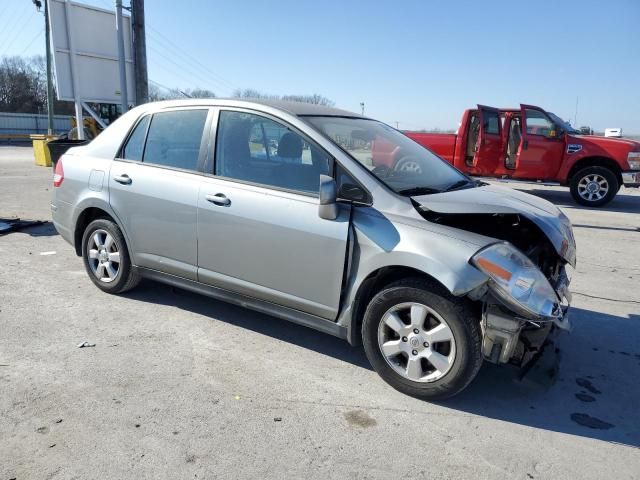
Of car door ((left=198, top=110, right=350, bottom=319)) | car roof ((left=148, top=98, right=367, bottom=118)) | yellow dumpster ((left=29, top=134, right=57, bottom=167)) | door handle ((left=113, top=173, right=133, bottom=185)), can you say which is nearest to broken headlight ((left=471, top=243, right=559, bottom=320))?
car door ((left=198, top=110, right=350, bottom=319))

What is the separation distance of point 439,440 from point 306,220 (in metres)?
1.57

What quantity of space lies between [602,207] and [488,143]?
115 inches

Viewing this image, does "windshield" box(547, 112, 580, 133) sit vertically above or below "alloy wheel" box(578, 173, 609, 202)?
above

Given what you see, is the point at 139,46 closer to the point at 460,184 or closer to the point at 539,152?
the point at 460,184

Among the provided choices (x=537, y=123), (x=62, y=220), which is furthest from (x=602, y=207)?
(x=62, y=220)

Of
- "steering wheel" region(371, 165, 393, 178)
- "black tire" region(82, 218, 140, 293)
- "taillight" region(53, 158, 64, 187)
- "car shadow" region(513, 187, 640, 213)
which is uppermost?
"steering wheel" region(371, 165, 393, 178)

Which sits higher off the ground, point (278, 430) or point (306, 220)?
point (306, 220)

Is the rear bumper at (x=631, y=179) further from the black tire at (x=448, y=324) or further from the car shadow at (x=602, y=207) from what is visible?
the black tire at (x=448, y=324)

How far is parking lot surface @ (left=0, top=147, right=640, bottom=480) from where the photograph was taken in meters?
2.57

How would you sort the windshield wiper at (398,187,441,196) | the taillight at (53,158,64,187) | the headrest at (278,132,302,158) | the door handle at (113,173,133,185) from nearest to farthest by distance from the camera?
1. the windshield wiper at (398,187,441,196)
2. the headrest at (278,132,302,158)
3. the door handle at (113,173,133,185)
4. the taillight at (53,158,64,187)

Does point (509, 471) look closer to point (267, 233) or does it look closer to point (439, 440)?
point (439, 440)

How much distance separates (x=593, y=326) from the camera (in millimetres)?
4434

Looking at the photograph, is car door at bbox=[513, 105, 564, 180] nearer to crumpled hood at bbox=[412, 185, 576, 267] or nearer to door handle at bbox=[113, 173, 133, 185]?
crumpled hood at bbox=[412, 185, 576, 267]

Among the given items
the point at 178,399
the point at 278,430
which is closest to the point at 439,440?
the point at 278,430
